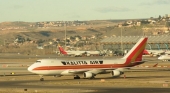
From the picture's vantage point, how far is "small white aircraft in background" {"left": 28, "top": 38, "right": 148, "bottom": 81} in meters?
78.6

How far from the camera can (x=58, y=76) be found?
81.4 meters

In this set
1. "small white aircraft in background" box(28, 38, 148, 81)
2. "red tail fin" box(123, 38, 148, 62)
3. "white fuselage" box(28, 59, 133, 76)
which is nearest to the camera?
"white fuselage" box(28, 59, 133, 76)

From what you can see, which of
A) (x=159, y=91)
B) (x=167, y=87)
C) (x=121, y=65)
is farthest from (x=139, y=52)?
(x=159, y=91)

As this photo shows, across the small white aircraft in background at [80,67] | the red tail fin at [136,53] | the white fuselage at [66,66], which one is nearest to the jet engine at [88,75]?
the small white aircraft in background at [80,67]

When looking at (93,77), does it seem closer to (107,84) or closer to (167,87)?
(107,84)

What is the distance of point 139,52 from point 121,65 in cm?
424

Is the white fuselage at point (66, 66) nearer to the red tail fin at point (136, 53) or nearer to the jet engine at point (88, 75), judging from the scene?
the jet engine at point (88, 75)

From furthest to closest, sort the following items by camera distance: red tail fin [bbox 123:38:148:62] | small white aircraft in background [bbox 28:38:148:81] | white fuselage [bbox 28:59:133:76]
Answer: red tail fin [bbox 123:38:148:62] → small white aircraft in background [bbox 28:38:148:81] → white fuselage [bbox 28:59:133:76]

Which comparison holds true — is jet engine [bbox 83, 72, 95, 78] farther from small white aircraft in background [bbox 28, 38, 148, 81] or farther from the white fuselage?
the white fuselage

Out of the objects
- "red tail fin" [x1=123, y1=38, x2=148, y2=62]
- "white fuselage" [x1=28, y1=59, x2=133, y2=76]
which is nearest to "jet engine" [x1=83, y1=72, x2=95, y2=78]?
"white fuselage" [x1=28, y1=59, x2=133, y2=76]

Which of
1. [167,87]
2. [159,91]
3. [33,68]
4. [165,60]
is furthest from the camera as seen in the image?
[165,60]

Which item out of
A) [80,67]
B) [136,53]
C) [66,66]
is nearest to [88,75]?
[80,67]

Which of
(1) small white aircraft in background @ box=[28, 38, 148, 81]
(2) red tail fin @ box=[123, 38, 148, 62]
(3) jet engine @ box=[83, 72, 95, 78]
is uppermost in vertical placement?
(2) red tail fin @ box=[123, 38, 148, 62]

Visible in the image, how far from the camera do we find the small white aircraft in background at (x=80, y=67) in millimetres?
78562
